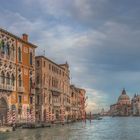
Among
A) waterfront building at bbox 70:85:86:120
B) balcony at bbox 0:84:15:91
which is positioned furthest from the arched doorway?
waterfront building at bbox 70:85:86:120

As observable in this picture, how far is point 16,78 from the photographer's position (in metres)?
57.0

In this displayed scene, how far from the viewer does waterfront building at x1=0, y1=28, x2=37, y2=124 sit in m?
53.9

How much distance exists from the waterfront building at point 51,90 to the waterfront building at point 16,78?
6.63m

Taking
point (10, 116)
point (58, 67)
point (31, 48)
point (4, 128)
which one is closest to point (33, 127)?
point (10, 116)

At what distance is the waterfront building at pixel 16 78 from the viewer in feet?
177

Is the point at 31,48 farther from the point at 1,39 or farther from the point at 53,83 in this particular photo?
the point at 53,83

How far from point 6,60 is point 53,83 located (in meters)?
23.2

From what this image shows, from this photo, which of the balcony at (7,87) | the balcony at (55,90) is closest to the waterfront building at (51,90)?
the balcony at (55,90)

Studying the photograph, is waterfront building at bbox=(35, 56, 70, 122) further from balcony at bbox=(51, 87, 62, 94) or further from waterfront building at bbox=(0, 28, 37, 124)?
waterfront building at bbox=(0, 28, 37, 124)

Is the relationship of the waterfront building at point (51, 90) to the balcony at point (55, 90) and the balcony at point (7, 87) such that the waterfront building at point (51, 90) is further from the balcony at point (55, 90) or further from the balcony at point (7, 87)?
the balcony at point (7, 87)

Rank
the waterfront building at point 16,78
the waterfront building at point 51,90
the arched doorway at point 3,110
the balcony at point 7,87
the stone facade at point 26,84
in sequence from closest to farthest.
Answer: the balcony at point 7,87
the waterfront building at point 16,78
the arched doorway at point 3,110
the stone facade at point 26,84
the waterfront building at point 51,90

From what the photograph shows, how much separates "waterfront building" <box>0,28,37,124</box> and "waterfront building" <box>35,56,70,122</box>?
261 inches

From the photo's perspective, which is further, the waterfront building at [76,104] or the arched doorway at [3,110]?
the waterfront building at [76,104]

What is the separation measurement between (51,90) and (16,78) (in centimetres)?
1799
